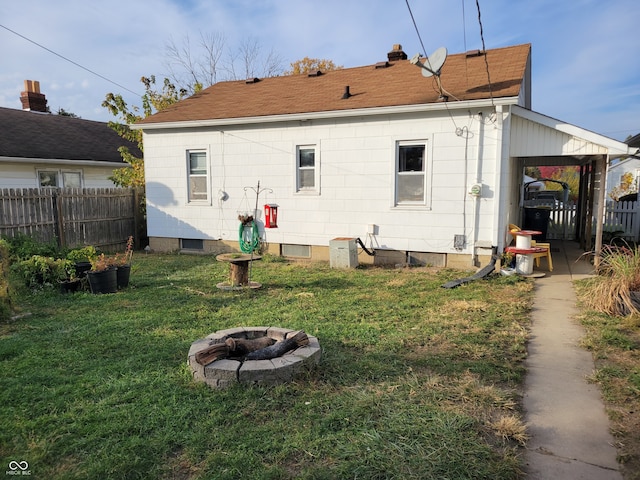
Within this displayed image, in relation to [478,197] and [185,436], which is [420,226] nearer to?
[478,197]

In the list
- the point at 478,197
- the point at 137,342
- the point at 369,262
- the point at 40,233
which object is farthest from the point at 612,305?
the point at 40,233

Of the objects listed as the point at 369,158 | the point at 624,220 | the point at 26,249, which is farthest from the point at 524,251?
the point at 26,249

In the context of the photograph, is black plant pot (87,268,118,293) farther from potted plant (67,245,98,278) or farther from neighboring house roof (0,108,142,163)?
neighboring house roof (0,108,142,163)

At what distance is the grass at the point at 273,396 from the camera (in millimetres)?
2701

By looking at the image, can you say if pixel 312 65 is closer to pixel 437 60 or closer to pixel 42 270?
pixel 437 60

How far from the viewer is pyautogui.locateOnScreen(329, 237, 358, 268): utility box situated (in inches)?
370

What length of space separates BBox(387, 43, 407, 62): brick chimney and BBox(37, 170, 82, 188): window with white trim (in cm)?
1200

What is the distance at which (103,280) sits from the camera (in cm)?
728

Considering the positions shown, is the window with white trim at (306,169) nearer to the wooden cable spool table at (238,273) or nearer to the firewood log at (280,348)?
the wooden cable spool table at (238,273)

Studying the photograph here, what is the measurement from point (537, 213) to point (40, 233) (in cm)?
1321

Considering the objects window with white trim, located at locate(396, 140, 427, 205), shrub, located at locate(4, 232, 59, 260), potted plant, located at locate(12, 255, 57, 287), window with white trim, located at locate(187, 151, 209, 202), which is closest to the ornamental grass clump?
window with white trim, located at locate(396, 140, 427, 205)

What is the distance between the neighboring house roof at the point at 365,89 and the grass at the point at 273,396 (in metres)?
4.85

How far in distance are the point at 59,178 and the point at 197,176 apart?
7100mm

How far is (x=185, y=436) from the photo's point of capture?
9.74 feet
